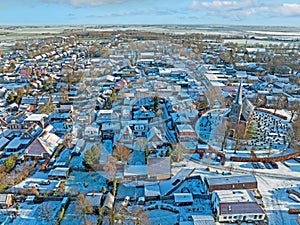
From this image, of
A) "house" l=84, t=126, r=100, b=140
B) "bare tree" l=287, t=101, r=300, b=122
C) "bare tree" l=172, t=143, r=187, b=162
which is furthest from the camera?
"bare tree" l=287, t=101, r=300, b=122

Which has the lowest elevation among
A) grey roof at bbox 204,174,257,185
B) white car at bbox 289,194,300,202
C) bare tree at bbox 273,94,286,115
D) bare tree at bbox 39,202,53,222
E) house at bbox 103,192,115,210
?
bare tree at bbox 39,202,53,222

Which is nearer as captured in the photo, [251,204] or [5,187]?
[251,204]

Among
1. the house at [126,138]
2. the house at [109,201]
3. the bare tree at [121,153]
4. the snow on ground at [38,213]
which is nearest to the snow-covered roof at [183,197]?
the house at [109,201]

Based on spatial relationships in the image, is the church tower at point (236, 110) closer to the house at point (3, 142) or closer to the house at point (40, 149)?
the house at point (40, 149)

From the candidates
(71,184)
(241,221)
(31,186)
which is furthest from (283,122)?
(31,186)

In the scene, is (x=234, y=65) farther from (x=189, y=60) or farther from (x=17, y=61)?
(x=17, y=61)

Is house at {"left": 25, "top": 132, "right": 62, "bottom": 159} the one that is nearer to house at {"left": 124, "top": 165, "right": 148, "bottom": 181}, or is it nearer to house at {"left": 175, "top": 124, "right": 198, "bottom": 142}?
house at {"left": 124, "top": 165, "right": 148, "bottom": 181}

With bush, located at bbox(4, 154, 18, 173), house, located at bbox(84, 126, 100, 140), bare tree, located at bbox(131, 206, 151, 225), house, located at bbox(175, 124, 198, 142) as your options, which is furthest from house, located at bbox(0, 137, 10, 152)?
house, located at bbox(175, 124, 198, 142)
